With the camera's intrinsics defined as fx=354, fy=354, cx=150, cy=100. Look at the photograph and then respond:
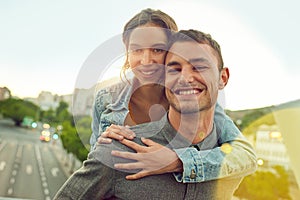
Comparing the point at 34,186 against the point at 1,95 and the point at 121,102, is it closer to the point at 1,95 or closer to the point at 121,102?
the point at 1,95

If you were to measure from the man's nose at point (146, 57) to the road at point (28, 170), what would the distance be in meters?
6.11

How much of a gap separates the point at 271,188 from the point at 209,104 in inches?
101

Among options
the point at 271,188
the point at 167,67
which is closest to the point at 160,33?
the point at 167,67

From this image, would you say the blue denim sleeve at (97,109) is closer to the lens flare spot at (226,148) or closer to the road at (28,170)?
the lens flare spot at (226,148)

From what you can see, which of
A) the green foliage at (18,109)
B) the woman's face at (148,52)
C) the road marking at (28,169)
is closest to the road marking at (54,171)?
the road marking at (28,169)

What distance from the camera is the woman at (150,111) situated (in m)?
0.53

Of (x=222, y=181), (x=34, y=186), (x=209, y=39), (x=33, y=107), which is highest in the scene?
(x=209, y=39)

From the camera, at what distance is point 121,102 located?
2.29ft

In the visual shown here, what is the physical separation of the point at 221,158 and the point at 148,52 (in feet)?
0.74

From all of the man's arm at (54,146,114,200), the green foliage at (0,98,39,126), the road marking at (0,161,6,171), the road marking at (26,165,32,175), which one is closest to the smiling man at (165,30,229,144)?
the man's arm at (54,146,114,200)

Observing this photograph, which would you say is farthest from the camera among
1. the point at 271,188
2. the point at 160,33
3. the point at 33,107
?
the point at 33,107

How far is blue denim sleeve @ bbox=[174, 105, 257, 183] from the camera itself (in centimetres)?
53

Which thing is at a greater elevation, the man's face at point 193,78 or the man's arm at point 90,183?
the man's face at point 193,78

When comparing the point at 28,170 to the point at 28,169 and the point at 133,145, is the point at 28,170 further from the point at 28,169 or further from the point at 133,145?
the point at 133,145
